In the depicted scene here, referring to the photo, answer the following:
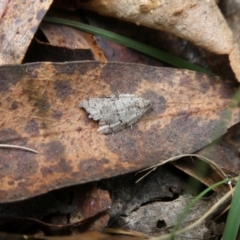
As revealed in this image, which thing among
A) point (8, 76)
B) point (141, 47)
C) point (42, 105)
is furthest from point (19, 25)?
point (141, 47)

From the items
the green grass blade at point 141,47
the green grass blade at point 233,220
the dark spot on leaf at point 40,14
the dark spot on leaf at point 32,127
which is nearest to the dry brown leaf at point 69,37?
the green grass blade at point 141,47

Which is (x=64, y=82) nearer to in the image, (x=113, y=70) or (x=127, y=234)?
(x=113, y=70)

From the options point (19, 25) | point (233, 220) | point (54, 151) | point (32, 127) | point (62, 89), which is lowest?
point (233, 220)

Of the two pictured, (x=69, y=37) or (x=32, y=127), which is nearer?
(x=32, y=127)

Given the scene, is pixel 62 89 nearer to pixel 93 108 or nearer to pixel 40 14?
pixel 93 108

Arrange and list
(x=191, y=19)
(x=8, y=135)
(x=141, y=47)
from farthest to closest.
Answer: (x=141, y=47)
(x=191, y=19)
(x=8, y=135)

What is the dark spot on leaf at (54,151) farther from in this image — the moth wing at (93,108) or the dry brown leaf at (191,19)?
the dry brown leaf at (191,19)

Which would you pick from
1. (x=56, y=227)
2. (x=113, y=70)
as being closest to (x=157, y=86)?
(x=113, y=70)
